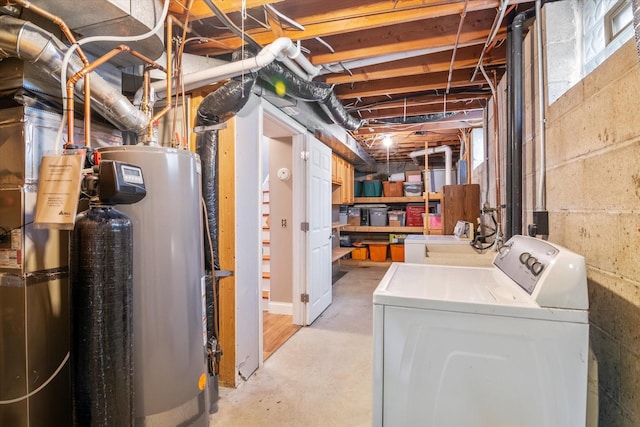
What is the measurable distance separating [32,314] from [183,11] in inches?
64.8

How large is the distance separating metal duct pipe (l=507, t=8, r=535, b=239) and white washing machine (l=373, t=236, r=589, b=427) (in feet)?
3.22

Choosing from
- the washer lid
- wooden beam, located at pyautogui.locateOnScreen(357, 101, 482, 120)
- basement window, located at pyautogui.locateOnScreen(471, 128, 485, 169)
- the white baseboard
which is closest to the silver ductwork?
the washer lid

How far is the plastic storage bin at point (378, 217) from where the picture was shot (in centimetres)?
695

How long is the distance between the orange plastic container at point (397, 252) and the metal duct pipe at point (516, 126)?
470 centimetres

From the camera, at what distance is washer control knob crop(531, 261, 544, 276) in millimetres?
985

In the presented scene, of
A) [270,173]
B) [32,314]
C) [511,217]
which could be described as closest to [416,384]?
[511,217]

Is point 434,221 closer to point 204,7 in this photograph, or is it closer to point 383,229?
point 383,229

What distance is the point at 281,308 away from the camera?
3.63 meters

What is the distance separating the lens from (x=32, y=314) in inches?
54.0

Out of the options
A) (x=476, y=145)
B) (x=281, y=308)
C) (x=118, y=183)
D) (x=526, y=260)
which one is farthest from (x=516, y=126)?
(x=281, y=308)

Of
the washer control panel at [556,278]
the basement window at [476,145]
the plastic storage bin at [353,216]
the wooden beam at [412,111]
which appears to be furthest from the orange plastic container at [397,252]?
the washer control panel at [556,278]

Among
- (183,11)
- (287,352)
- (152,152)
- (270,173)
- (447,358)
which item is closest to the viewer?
(447,358)

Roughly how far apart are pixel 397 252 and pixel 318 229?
3.51 metres

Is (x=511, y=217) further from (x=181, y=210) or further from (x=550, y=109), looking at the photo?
(x=181, y=210)
